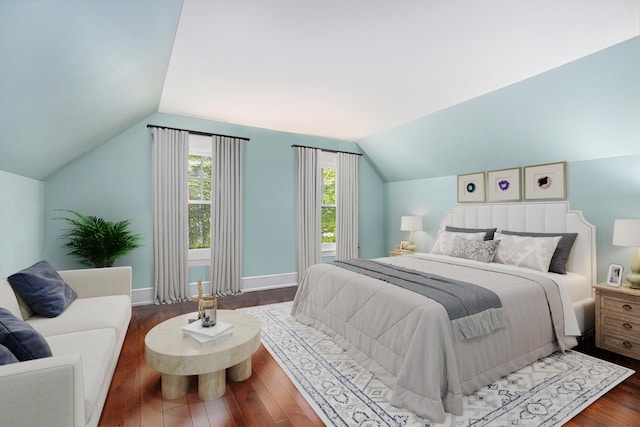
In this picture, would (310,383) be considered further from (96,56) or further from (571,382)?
(96,56)

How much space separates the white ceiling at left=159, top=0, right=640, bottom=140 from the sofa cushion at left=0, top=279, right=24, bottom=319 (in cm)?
214

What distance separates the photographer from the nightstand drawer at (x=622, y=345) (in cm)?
254

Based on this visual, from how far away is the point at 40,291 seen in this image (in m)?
2.23

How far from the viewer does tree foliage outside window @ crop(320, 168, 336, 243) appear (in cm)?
572

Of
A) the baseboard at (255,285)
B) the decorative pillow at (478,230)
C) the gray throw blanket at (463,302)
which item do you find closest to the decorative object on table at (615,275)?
the decorative pillow at (478,230)

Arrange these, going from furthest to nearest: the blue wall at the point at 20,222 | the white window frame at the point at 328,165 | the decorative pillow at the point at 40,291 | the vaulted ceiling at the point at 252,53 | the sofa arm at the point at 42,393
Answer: the white window frame at the point at 328,165 < the blue wall at the point at 20,222 < the decorative pillow at the point at 40,291 < the vaulted ceiling at the point at 252,53 < the sofa arm at the point at 42,393

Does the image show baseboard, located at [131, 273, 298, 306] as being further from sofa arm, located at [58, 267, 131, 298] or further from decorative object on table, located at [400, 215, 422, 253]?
decorative object on table, located at [400, 215, 422, 253]

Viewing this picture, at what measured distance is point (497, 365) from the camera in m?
2.19

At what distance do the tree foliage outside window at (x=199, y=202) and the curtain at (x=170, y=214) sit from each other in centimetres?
27

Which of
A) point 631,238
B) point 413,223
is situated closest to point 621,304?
point 631,238

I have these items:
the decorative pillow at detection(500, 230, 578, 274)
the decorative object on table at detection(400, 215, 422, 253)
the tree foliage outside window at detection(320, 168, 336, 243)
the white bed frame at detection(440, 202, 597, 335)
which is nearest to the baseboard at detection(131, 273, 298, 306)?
the tree foliage outside window at detection(320, 168, 336, 243)

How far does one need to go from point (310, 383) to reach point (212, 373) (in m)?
0.69

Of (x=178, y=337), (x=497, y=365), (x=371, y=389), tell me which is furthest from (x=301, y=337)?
(x=497, y=365)

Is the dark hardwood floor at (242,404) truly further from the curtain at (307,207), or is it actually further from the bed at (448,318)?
the curtain at (307,207)
